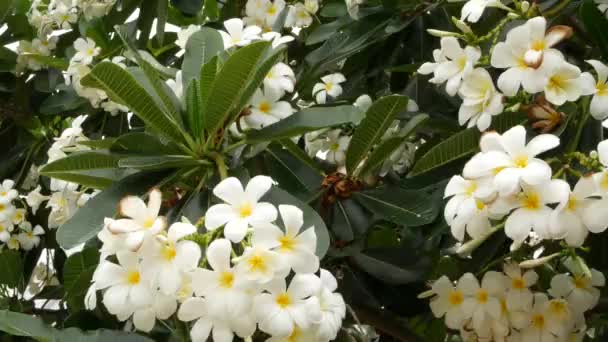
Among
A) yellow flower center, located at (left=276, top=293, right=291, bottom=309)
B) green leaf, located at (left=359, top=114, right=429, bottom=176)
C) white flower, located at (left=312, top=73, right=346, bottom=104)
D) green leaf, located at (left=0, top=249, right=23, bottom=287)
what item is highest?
yellow flower center, located at (left=276, top=293, right=291, bottom=309)

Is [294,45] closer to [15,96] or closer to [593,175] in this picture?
[15,96]

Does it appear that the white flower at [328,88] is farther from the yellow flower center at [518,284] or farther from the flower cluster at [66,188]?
the yellow flower center at [518,284]

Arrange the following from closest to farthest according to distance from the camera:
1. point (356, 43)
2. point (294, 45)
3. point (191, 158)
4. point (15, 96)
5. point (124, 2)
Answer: point (191, 158), point (356, 43), point (294, 45), point (124, 2), point (15, 96)

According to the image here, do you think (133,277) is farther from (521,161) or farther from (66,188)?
(66,188)

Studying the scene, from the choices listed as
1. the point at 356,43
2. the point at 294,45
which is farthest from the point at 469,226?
the point at 294,45

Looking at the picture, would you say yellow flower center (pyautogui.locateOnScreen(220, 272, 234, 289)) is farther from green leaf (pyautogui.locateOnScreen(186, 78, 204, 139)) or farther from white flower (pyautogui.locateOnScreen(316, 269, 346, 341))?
green leaf (pyautogui.locateOnScreen(186, 78, 204, 139))

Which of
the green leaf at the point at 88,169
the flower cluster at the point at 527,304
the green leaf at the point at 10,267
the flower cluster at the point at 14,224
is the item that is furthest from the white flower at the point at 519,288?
the flower cluster at the point at 14,224

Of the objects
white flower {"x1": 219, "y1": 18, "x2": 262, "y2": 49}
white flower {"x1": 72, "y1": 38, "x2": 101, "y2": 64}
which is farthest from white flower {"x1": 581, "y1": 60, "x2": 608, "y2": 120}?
white flower {"x1": 72, "y1": 38, "x2": 101, "y2": 64}
